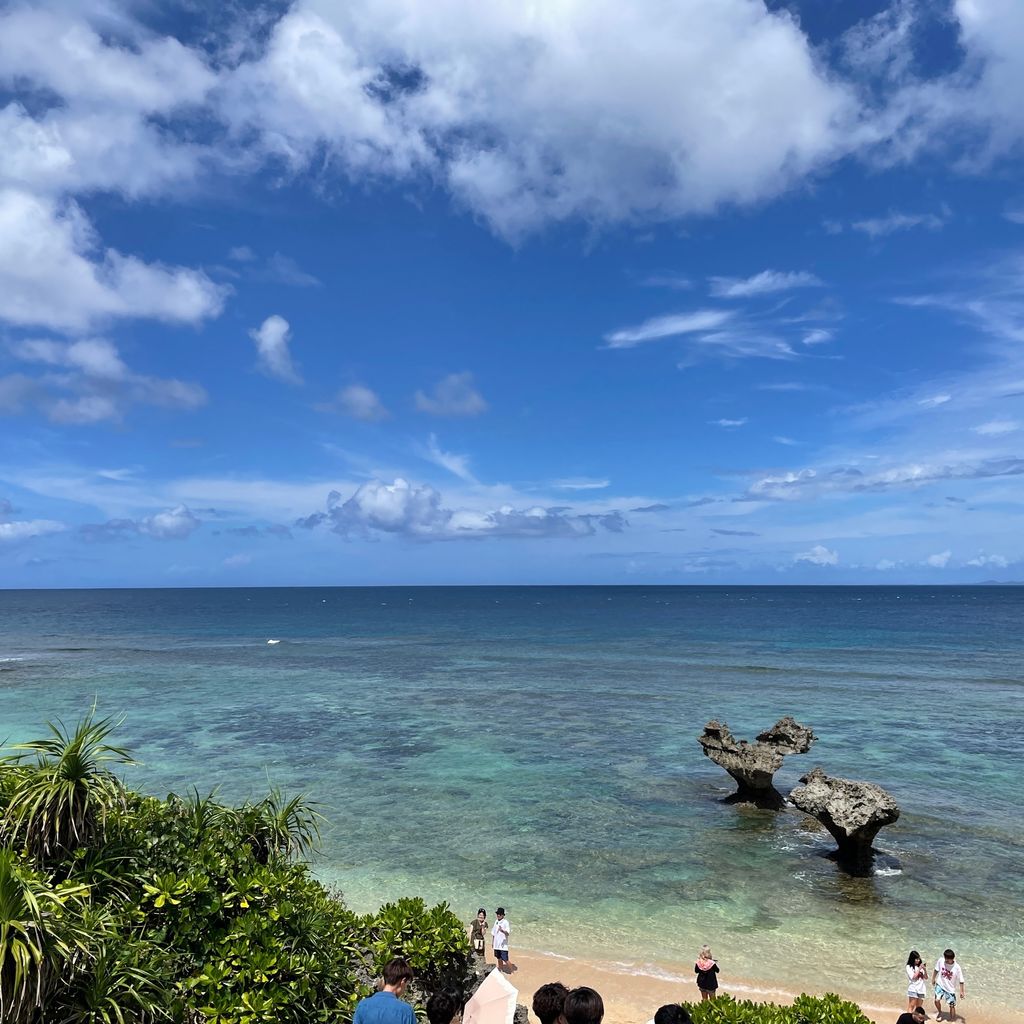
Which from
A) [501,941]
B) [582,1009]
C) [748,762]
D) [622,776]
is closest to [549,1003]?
[582,1009]

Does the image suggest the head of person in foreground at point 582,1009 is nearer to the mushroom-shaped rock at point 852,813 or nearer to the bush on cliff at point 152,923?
the bush on cliff at point 152,923

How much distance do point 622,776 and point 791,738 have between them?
715 centimetres

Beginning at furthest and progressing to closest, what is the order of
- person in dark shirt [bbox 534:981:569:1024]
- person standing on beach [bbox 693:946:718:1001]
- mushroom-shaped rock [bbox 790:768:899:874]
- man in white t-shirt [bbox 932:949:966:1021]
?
1. mushroom-shaped rock [bbox 790:768:899:874]
2. man in white t-shirt [bbox 932:949:966:1021]
3. person standing on beach [bbox 693:946:718:1001]
4. person in dark shirt [bbox 534:981:569:1024]

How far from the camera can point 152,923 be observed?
7848 mm

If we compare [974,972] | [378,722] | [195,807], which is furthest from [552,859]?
[378,722]

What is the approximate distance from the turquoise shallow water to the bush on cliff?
354 inches

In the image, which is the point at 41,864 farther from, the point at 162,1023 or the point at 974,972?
the point at 974,972

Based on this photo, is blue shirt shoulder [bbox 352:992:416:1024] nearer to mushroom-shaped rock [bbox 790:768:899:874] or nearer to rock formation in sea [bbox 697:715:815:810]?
mushroom-shaped rock [bbox 790:768:899:874]

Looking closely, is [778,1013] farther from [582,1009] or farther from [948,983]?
[948,983]

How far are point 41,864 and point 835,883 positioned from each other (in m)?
18.5

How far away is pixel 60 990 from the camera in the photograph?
21.0 feet

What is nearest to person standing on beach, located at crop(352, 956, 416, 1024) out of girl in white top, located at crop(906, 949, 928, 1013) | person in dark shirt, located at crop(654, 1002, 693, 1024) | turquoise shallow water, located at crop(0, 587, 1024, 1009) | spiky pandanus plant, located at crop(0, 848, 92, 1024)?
person in dark shirt, located at crop(654, 1002, 693, 1024)

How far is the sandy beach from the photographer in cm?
1326

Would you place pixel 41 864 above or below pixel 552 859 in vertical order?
above
